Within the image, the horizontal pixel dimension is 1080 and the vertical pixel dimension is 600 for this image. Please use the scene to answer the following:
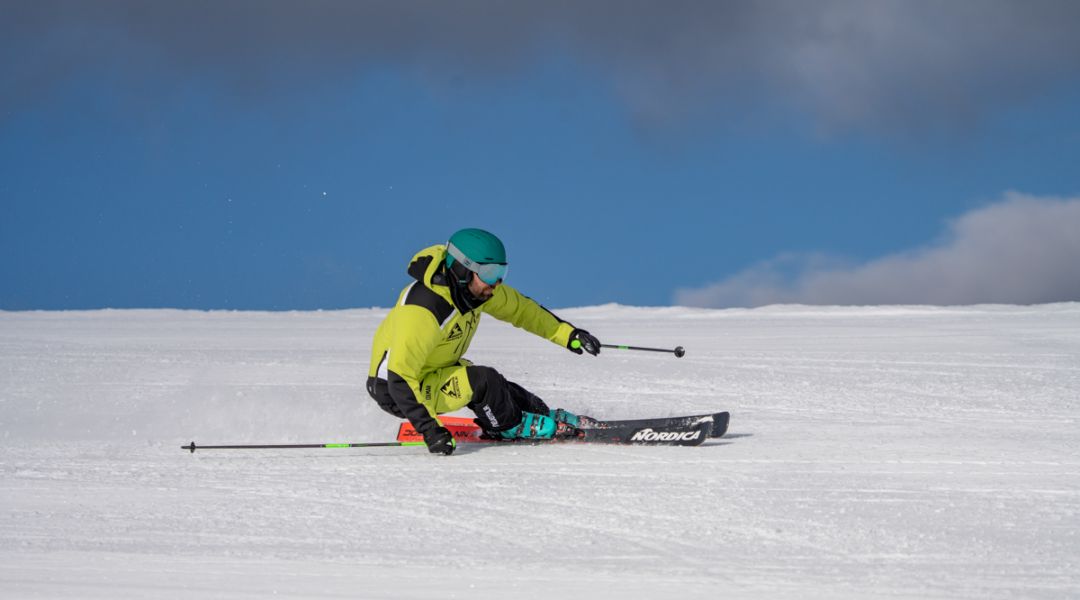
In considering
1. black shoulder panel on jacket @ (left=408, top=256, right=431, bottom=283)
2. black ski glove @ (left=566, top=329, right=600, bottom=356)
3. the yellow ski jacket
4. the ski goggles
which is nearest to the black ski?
black ski glove @ (left=566, top=329, right=600, bottom=356)

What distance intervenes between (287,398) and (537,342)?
5.47 metres

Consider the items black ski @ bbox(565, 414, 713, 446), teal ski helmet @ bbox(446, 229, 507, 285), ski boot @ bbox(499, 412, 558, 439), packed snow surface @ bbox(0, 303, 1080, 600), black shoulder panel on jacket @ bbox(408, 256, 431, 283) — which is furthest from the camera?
ski boot @ bbox(499, 412, 558, 439)

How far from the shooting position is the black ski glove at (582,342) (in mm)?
6055

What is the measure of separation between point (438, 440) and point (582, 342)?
114 centimetres

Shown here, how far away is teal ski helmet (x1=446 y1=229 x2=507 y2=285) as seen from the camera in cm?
539

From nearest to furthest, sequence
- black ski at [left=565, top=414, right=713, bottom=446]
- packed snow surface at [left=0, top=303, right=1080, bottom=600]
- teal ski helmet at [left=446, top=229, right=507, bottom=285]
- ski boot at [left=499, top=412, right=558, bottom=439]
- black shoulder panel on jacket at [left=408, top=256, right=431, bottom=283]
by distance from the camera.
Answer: packed snow surface at [left=0, top=303, right=1080, bottom=600], teal ski helmet at [left=446, top=229, right=507, bottom=285], black shoulder panel on jacket at [left=408, top=256, right=431, bottom=283], black ski at [left=565, top=414, right=713, bottom=446], ski boot at [left=499, top=412, right=558, bottom=439]

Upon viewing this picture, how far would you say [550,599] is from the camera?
3.07 m

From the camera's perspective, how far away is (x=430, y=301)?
5449 mm

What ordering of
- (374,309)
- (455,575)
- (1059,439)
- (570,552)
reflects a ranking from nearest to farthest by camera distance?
(455,575) → (570,552) → (1059,439) → (374,309)

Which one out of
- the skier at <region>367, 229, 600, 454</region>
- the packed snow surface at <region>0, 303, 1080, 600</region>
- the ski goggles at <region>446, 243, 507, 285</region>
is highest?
the ski goggles at <region>446, 243, 507, 285</region>

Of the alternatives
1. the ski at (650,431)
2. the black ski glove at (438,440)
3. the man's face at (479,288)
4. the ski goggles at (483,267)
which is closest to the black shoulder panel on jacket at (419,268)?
the ski goggles at (483,267)

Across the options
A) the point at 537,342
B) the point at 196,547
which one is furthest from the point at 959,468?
the point at 537,342

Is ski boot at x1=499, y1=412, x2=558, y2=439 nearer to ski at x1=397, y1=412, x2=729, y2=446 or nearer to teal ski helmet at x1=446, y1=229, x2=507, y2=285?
ski at x1=397, y1=412, x2=729, y2=446

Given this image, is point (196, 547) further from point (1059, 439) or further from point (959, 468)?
point (1059, 439)
